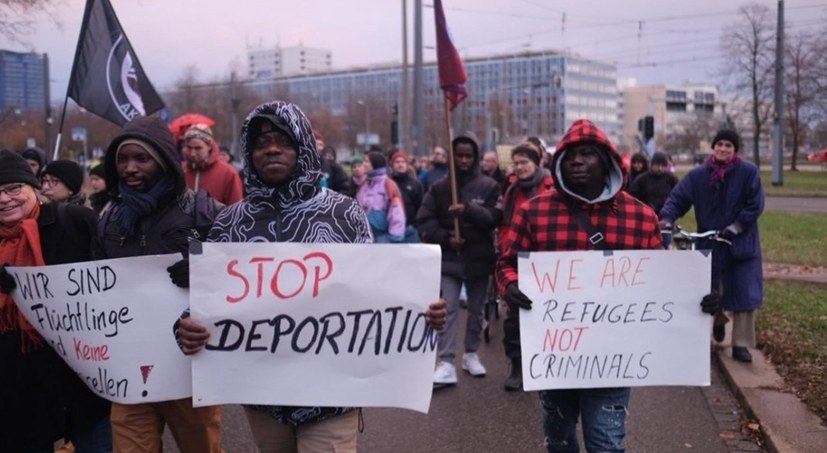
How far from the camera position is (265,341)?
3.10m

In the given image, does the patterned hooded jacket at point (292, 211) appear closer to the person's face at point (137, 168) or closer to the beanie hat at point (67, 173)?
the person's face at point (137, 168)

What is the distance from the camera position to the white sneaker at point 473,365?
6.65m

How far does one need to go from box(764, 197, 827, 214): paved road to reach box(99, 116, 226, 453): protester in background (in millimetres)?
19508

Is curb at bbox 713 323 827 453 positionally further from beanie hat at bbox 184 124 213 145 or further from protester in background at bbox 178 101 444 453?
beanie hat at bbox 184 124 213 145

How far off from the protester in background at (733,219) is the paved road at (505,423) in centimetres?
65

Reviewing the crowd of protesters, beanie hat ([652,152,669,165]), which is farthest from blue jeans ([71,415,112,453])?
beanie hat ([652,152,669,165])

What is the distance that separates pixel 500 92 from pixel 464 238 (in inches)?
3875

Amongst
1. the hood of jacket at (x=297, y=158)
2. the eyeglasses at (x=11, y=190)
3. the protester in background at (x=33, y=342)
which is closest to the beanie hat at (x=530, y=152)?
the hood of jacket at (x=297, y=158)

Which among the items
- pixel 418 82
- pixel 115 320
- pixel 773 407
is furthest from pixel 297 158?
pixel 418 82

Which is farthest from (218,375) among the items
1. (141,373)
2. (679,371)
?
(679,371)

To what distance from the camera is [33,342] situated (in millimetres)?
3549

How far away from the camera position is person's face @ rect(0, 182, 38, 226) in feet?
11.4

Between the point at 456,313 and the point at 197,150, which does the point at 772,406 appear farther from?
the point at 197,150

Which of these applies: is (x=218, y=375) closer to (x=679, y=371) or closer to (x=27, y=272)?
(x=27, y=272)
